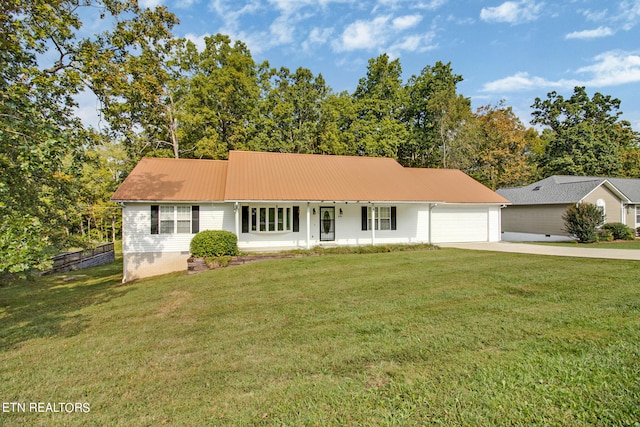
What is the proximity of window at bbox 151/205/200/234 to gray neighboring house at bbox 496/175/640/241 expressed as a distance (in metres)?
19.6

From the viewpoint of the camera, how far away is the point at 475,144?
2936 centimetres

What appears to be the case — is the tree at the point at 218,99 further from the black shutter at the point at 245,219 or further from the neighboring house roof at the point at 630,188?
the neighboring house roof at the point at 630,188

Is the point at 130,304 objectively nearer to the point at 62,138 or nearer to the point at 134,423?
the point at 62,138

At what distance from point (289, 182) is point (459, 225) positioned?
9.89m

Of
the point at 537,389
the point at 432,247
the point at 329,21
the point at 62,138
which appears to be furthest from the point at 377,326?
the point at 329,21

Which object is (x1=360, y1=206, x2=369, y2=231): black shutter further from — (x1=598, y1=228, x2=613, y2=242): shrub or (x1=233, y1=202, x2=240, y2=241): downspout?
(x1=598, y1=228, x2=613, y2=242): shrub

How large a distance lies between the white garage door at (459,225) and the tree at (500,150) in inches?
567

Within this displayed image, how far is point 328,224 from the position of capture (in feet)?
52.1

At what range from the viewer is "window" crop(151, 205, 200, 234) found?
45.0 ft

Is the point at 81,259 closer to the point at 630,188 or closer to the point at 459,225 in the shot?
the point at 459,225

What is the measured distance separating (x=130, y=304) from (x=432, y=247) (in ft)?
41.4

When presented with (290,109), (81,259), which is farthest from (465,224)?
(81,259)

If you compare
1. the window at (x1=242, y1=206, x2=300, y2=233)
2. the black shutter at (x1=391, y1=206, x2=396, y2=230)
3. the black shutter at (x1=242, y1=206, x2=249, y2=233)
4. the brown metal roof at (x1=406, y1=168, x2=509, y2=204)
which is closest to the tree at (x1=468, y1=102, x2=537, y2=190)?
the brown metal roof at (x1=406, y1=168, x2=509, y2=204)

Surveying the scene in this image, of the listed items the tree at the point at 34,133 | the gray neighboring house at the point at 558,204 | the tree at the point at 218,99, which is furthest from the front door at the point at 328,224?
the gray neighboring house at the point at 558,204
